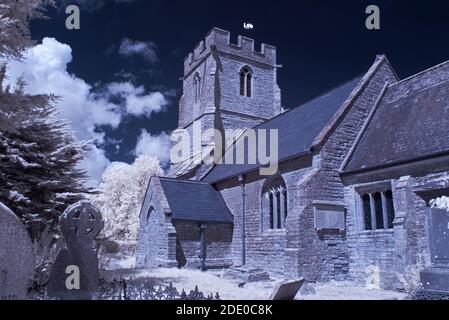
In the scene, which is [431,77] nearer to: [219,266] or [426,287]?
[426,287]

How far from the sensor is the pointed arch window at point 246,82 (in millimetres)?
31969

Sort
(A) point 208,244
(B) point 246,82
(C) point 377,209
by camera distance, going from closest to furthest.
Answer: (C) point 377,209
(A) point 208,244
(B) point 246,82

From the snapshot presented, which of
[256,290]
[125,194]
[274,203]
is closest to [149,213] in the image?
[274,203]

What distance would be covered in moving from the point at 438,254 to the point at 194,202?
13758 mm

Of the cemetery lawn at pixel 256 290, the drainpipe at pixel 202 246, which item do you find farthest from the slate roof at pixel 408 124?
the drainpipe at pixel 202 246

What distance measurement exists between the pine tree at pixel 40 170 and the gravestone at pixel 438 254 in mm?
10082

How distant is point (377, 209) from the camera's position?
14180 mm

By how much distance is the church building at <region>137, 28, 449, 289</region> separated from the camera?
1277cm

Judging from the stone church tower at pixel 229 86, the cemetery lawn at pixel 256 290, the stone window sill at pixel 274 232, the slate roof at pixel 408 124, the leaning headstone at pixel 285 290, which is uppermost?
the stone church tower at pixel 229 86

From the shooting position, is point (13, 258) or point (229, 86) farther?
point (229, 86)

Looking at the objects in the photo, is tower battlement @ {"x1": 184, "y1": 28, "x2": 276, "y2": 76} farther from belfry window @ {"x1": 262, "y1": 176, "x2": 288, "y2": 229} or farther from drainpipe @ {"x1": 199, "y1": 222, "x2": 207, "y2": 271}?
drainpipe @ {"x1": 199, "y1": 222, "x2": 207, "y2": 271}

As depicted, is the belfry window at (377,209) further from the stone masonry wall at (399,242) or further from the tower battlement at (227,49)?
the tower battlement at (227,49)

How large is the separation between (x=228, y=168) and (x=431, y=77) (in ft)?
37.8

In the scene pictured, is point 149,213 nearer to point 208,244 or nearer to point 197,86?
point 208,244
